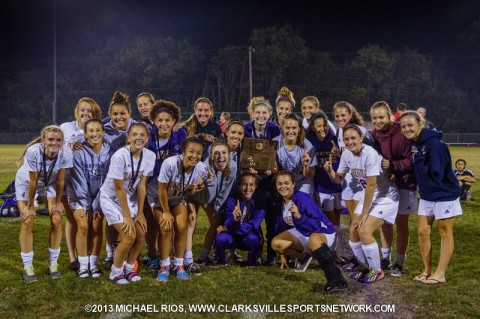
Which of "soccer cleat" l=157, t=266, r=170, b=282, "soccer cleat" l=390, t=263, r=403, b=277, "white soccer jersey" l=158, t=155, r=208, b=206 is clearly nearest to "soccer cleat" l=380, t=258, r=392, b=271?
"soccer cleat" l=390, t=263, r=403, b=277

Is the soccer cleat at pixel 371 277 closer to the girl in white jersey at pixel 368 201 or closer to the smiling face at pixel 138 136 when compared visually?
the girl in white jersey at pixel 368 201

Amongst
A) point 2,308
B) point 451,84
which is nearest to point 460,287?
point 2,308

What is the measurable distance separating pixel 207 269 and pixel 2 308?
2.02 meters

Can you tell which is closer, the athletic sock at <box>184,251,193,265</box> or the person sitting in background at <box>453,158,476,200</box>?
the athletic sock at <box>184,251,193,265</box>

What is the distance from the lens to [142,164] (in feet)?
15.1

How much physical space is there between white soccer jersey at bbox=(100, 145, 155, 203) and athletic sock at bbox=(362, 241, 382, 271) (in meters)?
2.26

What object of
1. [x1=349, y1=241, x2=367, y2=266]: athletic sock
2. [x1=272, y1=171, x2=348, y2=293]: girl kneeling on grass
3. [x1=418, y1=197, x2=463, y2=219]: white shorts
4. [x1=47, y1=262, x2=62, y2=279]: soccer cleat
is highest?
[x1=418, y1=197, x2=463, y2=219]: white shorts

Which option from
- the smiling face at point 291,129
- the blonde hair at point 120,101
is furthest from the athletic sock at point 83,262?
the smiling face at point 291,129

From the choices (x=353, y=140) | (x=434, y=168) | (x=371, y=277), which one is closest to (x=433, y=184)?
(x=434, y=168)

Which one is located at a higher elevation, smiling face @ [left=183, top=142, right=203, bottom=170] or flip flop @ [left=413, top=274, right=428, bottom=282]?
smiling face @ [left=183, top=142, right=203, bottom=170]

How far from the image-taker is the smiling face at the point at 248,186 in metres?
5.21

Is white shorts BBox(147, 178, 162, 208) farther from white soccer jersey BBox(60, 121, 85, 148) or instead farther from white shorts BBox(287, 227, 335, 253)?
white shorts BBox(287, 227, 335, 253)

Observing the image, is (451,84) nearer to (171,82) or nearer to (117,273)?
(171,82)

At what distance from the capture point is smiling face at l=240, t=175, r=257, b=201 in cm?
Answer: 521
